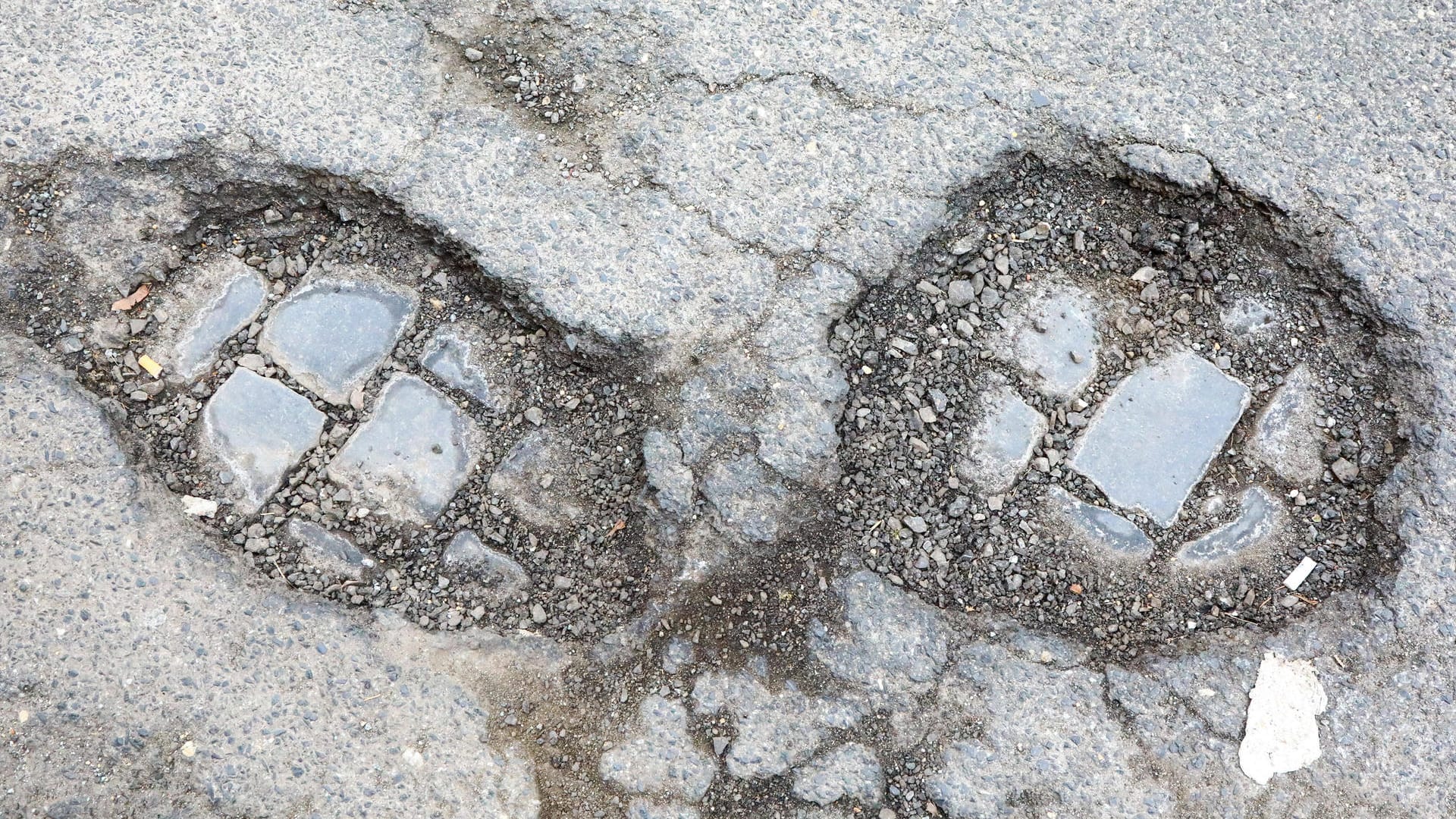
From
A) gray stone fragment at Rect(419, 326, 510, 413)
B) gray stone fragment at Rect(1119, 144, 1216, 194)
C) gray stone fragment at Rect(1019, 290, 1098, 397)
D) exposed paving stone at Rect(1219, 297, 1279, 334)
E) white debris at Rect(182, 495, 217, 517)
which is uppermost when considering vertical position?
gray stone fragment at Rect(1119, 144, 1216, 194)

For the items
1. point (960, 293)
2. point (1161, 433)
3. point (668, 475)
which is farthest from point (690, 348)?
point (1161, 433)

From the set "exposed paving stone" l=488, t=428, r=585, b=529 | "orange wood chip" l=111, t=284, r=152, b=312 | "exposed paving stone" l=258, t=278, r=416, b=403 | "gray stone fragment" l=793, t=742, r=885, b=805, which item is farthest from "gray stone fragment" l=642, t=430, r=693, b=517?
"orange wood chip" l=111, t=284, r=152, b=312

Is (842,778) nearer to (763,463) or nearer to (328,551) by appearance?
(763,463)

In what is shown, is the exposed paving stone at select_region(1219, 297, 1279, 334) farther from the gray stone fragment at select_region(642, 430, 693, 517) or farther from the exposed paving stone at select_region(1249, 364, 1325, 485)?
the gray stone fragment at select_region(642, 430, 693, 517)

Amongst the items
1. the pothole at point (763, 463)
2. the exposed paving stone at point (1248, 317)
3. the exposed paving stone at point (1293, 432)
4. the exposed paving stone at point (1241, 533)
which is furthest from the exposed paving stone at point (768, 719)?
the exposed paving stone at point (1248, 317)

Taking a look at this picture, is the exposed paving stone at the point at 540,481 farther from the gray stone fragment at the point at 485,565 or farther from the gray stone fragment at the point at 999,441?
the gray stone fragment at the point at 999,441

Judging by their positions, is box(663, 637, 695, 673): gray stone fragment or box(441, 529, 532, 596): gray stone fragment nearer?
box(663, 637, 695, 673): gray stone fragment
